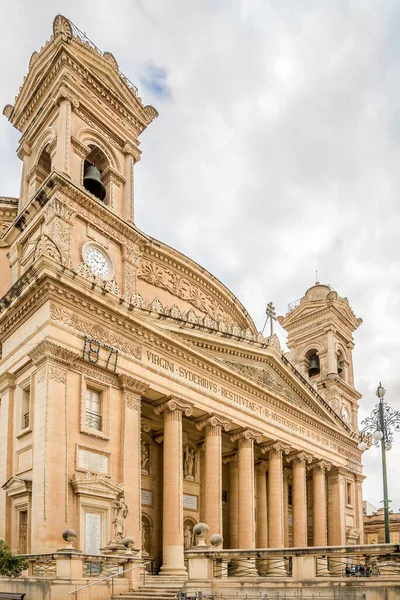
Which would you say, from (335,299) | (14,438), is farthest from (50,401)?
(335,299)

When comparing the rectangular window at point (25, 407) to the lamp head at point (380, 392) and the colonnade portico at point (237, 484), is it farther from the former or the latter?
the lamp head at point (380, 392)

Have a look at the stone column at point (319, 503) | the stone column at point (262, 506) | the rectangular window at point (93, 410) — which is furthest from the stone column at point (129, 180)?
the stone column at point (319, 503)

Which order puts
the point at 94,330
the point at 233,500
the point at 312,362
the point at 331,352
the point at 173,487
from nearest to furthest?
the point at 94,330 → the point at 173,487 → the point at 233,500 → the point at 331,352 → the point at 312,362

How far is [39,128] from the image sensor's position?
30156mm

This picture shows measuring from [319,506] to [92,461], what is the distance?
66.7 ft

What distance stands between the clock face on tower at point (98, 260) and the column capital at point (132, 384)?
184 inches

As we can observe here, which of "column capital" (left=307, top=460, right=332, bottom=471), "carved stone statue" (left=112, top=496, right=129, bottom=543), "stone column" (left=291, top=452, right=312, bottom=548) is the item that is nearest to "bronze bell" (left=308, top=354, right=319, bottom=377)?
"column capital" (left=307, top=460, right=332, bottom=471)

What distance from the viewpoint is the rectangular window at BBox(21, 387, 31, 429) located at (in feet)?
74.5

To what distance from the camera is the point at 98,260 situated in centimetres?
2670

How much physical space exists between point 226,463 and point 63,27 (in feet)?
77.9

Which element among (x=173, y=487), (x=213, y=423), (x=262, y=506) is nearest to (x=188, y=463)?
(x=213, y=423)

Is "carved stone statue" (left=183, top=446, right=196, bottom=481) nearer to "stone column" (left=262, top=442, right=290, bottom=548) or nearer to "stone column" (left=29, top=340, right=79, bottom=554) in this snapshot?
"stone column" (left=262, top=442, right=290, bottom=548)

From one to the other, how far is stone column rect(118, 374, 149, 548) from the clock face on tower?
4881mm

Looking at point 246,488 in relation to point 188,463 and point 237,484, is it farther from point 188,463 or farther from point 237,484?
point 188,463
